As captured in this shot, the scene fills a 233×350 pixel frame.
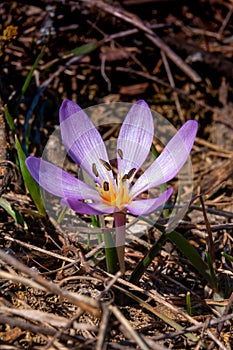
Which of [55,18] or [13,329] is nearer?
[13,329]

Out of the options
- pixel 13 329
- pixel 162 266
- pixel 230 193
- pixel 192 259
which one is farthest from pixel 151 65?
pixel 13 329

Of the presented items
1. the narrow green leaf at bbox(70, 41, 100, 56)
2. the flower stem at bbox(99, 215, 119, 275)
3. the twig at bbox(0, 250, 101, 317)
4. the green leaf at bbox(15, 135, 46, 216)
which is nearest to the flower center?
the flower stem at bbox(99, 215, 119, 275)

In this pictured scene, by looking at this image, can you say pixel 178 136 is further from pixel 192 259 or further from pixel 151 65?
pixel 151 65

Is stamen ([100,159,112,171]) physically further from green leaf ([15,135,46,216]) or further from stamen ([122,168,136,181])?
green leaf ([15,135,46,216])

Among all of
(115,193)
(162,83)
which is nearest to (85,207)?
(115,193)

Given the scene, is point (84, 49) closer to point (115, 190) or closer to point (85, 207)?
point (115, 190)
